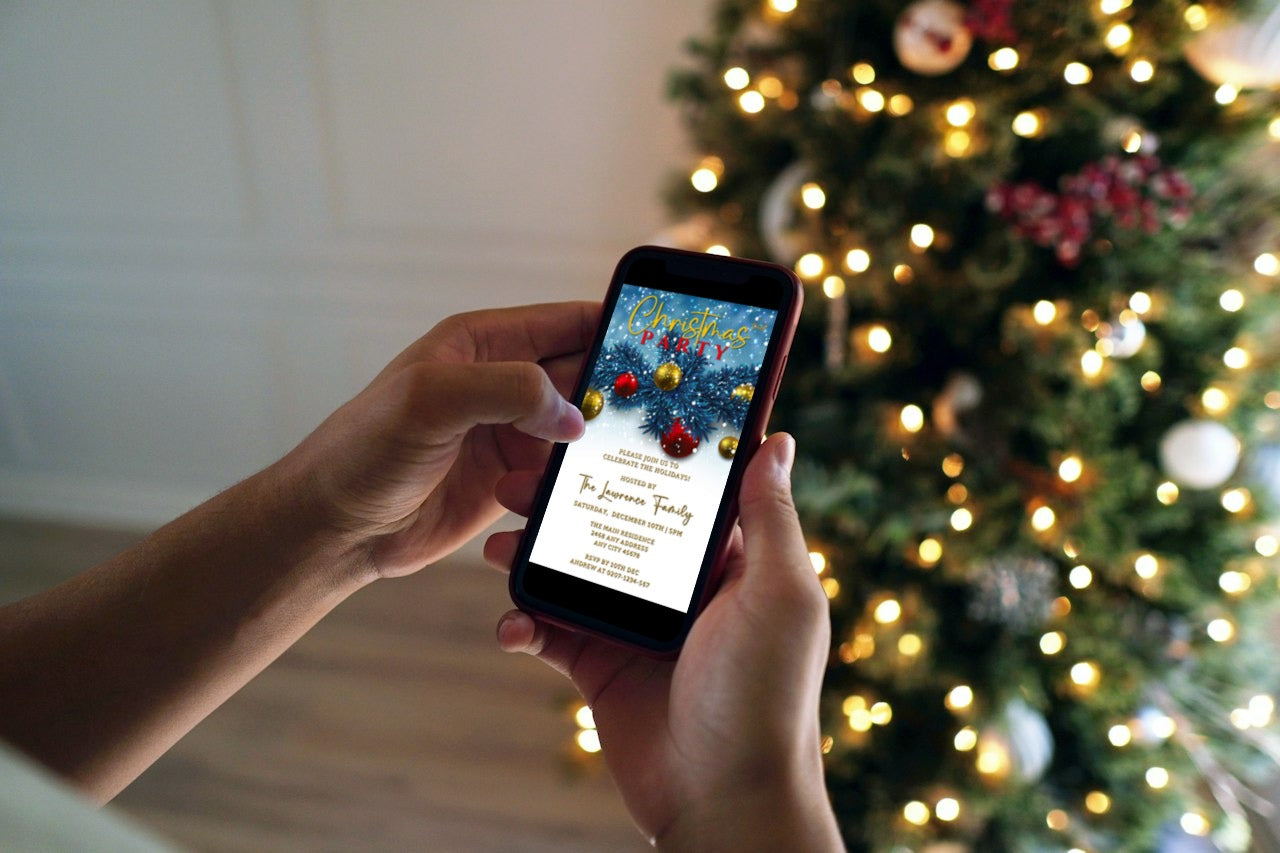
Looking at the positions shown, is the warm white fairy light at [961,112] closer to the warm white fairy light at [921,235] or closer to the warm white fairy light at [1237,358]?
the warm white fairy light at [921,235]

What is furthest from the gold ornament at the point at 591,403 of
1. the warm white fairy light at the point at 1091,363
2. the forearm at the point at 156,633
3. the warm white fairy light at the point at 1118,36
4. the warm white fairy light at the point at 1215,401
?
the warm white fairy light at the point at 1215,401

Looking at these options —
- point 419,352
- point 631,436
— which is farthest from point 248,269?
point 631,436

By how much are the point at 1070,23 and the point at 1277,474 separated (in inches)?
27.9

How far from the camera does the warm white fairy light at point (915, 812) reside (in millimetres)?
1215

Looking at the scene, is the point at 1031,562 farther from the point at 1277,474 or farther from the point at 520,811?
the point at 520,811

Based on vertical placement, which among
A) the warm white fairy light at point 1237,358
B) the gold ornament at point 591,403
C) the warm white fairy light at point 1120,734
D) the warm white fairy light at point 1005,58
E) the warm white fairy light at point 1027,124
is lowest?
the warm white fairy light at point 1120,734

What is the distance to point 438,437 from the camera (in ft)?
2.29

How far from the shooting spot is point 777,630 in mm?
597

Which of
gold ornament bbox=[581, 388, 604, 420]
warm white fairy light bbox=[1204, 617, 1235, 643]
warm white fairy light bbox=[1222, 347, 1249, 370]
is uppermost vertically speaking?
gold ornament bbox=[581, 388, 604, 420]

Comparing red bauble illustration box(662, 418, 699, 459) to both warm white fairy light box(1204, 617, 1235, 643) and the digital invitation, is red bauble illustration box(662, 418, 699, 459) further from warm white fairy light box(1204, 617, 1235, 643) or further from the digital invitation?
warm white fairy light box(1204, 617, 1235, 643)

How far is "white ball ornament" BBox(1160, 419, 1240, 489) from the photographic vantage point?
1.06 metres

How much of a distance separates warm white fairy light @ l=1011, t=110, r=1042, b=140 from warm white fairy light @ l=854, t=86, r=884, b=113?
18 centimetres

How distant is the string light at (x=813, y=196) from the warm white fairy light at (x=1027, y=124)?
0.87 feet

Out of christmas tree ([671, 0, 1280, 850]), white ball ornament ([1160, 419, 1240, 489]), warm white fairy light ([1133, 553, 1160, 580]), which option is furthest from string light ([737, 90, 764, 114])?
warm white fairy light ([1133, 553, 1160, 580])
